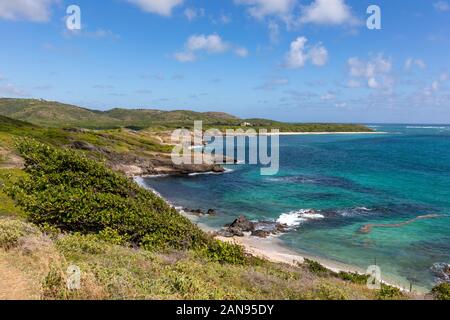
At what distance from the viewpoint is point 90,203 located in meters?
19.6

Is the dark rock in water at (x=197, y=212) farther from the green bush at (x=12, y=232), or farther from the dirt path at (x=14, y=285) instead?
the dirt path at (x=14, y=285)

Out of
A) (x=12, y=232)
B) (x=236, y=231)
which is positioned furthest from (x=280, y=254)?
(x=12, y=232)

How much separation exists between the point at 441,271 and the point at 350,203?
2209 centimetres

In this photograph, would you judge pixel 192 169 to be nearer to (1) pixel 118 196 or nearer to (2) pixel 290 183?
(2) pixel 290 183

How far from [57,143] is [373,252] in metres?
61.9

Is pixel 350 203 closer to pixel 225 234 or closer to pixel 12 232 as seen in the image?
pixel 225 234

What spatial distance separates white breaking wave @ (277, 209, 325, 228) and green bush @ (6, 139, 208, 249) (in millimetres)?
20814

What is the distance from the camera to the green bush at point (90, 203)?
1920 cm

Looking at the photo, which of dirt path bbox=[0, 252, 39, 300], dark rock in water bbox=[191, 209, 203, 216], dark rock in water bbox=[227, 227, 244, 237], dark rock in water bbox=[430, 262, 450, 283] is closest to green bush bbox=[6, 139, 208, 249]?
dirt path bbox=[0, 252, 39, 300]

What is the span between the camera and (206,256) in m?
17.8

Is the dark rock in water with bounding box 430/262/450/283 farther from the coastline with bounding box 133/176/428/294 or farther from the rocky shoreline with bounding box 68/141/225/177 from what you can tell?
the rocky shoreline with bounding box 68/141/225/177

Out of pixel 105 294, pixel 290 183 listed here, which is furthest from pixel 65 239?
pixel 290 183
